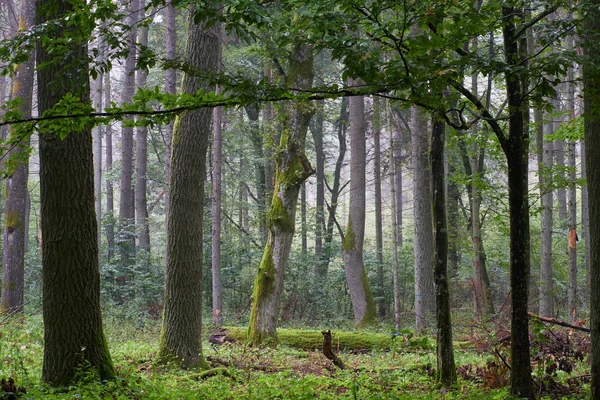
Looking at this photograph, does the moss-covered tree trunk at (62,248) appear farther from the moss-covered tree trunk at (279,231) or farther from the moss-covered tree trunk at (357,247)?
the moss-covered tree trunk at (357,247)

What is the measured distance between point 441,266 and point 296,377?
2557 millimetres

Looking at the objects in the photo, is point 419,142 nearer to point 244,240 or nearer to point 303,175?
point 303,175

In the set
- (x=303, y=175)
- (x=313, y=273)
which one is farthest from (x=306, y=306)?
(x=303, y=175)

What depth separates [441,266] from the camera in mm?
6379

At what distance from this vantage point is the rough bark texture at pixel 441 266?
20.9ft

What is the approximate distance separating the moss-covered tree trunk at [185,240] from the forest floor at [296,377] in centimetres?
43

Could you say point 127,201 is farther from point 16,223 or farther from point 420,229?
point 420,229

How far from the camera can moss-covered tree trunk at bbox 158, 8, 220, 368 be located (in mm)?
8008

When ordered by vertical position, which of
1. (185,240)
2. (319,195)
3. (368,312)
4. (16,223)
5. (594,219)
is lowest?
(368,312)

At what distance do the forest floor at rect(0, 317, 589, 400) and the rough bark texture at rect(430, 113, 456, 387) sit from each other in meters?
0.26

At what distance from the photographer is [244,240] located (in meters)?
20.3

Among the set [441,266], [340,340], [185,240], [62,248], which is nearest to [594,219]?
[441,266]

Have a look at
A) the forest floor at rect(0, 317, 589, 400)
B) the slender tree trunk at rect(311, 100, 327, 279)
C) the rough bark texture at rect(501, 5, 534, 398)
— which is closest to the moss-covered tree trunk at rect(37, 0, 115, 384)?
the forest floor at rect(0, 317, 589, 400)

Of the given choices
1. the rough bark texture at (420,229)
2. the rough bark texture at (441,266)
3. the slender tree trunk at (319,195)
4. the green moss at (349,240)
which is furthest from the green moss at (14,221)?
the slender tree trunk at (319,195)
